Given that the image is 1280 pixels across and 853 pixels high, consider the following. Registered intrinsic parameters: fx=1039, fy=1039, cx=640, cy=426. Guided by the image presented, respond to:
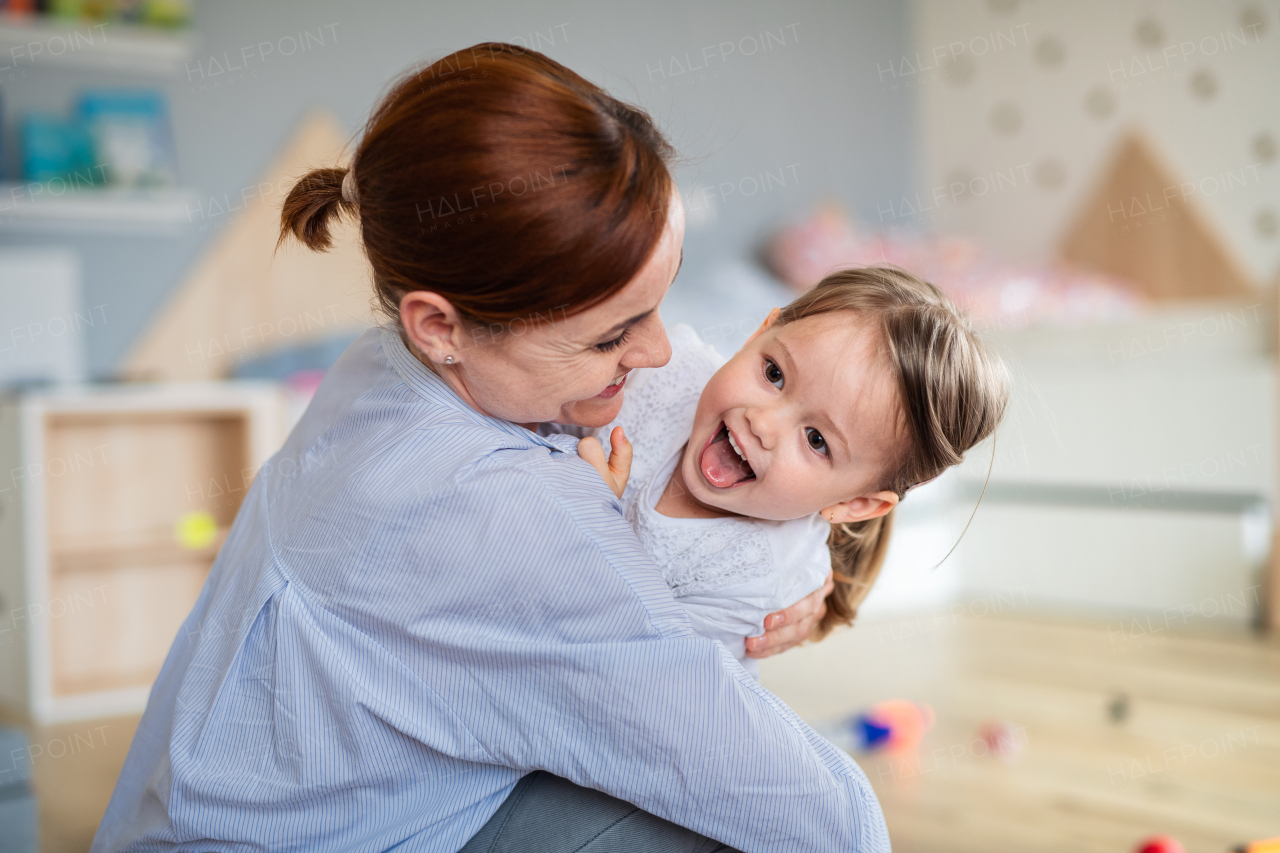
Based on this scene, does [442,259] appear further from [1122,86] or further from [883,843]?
[1122,86]

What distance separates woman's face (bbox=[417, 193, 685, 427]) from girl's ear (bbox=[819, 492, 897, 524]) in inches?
9.9

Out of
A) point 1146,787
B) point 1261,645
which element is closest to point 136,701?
point 1146,787

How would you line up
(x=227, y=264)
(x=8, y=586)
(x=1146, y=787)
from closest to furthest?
(x=1146, y=787), (x=8, y=586), (x=227, y=264)

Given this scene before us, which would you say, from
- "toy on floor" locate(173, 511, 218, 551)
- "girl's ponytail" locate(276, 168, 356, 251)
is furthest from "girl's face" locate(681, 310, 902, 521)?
"toy on floor" locate(173, 511, 218, 551)

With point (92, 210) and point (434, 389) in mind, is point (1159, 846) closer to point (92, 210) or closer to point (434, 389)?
point (434, 389)

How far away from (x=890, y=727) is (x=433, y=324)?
144 cm

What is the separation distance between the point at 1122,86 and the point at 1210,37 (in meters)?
0.36

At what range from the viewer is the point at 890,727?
6.34 feet

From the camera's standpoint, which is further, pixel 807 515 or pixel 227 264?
pixel 227 264

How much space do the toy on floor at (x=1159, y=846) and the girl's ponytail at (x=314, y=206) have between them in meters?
1.38

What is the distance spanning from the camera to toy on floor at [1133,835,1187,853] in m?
1.48

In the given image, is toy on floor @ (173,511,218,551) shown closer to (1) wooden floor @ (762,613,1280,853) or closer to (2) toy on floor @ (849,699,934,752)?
(1) wooden floor @ (762,613,1280,853)

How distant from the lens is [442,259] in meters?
0.75

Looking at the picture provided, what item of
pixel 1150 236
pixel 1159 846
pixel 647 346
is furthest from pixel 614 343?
pixel 1150 236
